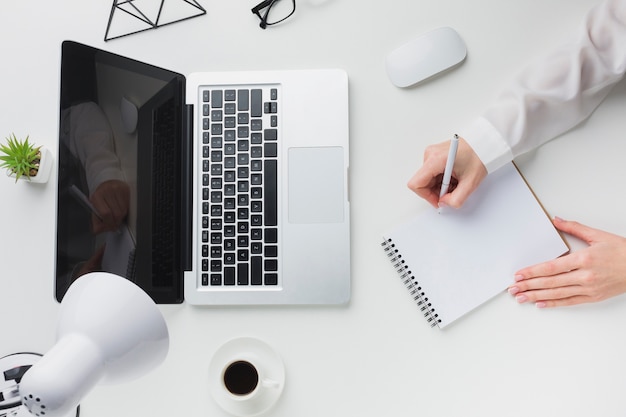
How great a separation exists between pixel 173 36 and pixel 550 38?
0.66 meters

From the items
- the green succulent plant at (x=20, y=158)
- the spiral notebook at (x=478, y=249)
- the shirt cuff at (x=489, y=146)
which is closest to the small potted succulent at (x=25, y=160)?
the green succulent plant at (x=20, y=158)

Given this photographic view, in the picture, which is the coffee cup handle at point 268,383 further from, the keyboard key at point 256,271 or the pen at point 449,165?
the pen at point 449,165

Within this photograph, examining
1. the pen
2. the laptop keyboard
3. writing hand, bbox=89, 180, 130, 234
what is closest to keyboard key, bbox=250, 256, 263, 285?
the laptop keyboard

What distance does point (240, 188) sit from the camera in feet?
3.05

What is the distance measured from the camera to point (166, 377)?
0.94 metres

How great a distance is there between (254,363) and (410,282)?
0.29m

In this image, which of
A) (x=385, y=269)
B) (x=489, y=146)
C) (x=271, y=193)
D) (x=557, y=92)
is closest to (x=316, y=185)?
(x=271, y=193)

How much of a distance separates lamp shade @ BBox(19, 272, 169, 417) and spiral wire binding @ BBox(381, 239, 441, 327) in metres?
0.42

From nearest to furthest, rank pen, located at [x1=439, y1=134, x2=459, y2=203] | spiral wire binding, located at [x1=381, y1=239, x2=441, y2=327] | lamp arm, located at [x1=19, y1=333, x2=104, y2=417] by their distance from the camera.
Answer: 1. lamp arm, located at [x1=19, y1=333, x2=104, y2=417]
2. pen, located at [x1=439, y1=134, x2=459, y2=203]
3. spiral wire binding, located at [x1=381, y1=239, x2=441, y2=327]

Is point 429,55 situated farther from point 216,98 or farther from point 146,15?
point 146,15

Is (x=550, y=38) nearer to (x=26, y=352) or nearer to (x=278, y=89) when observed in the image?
(x=278, y=89)

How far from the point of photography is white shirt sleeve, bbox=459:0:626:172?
2.93 feet

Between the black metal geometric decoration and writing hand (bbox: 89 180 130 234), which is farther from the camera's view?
the black metal geometric decoration

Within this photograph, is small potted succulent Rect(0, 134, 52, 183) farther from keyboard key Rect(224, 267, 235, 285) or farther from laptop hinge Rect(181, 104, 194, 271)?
keyboard key Rect(224, 267, 235, 285)
